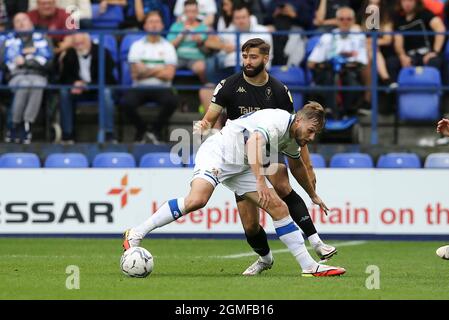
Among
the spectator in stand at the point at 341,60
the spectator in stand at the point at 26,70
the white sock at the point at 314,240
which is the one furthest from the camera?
the spectator in stand at the point at 26,70

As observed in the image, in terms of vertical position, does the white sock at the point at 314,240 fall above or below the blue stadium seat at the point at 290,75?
below

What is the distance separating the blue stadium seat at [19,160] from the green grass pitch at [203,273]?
157cm

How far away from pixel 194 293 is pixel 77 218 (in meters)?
8.18

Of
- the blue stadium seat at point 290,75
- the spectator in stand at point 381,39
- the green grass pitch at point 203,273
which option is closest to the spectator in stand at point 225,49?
the blue stadium seat at point 290,75

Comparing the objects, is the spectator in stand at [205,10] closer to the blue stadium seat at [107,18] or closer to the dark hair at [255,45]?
the blue stadium seat at [107,18]

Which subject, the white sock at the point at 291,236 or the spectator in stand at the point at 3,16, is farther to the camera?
the spectator in stand at the point at 3,16

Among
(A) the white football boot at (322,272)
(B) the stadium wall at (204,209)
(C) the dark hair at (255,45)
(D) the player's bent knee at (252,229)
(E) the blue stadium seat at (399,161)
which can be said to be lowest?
(B) the stadium wall at (204,209)

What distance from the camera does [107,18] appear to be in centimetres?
2019

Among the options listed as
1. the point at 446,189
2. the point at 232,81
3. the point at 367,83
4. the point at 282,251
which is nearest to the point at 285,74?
the point at 367,83

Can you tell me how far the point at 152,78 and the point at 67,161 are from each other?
6.65 feet

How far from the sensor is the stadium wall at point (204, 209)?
17.3m

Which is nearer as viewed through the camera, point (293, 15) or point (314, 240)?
point (314, 240)

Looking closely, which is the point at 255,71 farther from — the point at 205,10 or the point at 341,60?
the point at 205,10

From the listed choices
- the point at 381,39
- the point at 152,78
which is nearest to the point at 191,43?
the point at 152,78
